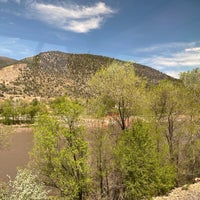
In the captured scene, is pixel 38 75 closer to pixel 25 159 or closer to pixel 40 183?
pixel 25 159

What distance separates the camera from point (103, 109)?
74.5 ft

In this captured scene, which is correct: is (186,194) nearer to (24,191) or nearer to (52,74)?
(24,191)

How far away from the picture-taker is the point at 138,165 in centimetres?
2055

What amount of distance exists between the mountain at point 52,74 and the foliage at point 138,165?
113m

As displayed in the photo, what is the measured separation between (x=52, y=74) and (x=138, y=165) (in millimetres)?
154205

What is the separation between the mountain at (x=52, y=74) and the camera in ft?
487

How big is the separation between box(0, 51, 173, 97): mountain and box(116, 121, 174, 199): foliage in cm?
11314

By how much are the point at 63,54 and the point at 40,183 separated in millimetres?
163869

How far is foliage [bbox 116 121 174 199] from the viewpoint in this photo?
20.2m

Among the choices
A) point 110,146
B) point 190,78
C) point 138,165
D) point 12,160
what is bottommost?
point 12,160

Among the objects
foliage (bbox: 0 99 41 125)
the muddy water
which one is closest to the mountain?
foliage (bbox: 0 99 41 125)

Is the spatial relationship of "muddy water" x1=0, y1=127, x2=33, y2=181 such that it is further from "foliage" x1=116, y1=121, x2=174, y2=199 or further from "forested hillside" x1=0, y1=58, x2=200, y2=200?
"foliage" x1=116, y1=121, x2=174, y2=199

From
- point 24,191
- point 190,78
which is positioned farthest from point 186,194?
point 190,78

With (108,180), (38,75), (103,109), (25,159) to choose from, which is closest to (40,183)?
(108,180)
